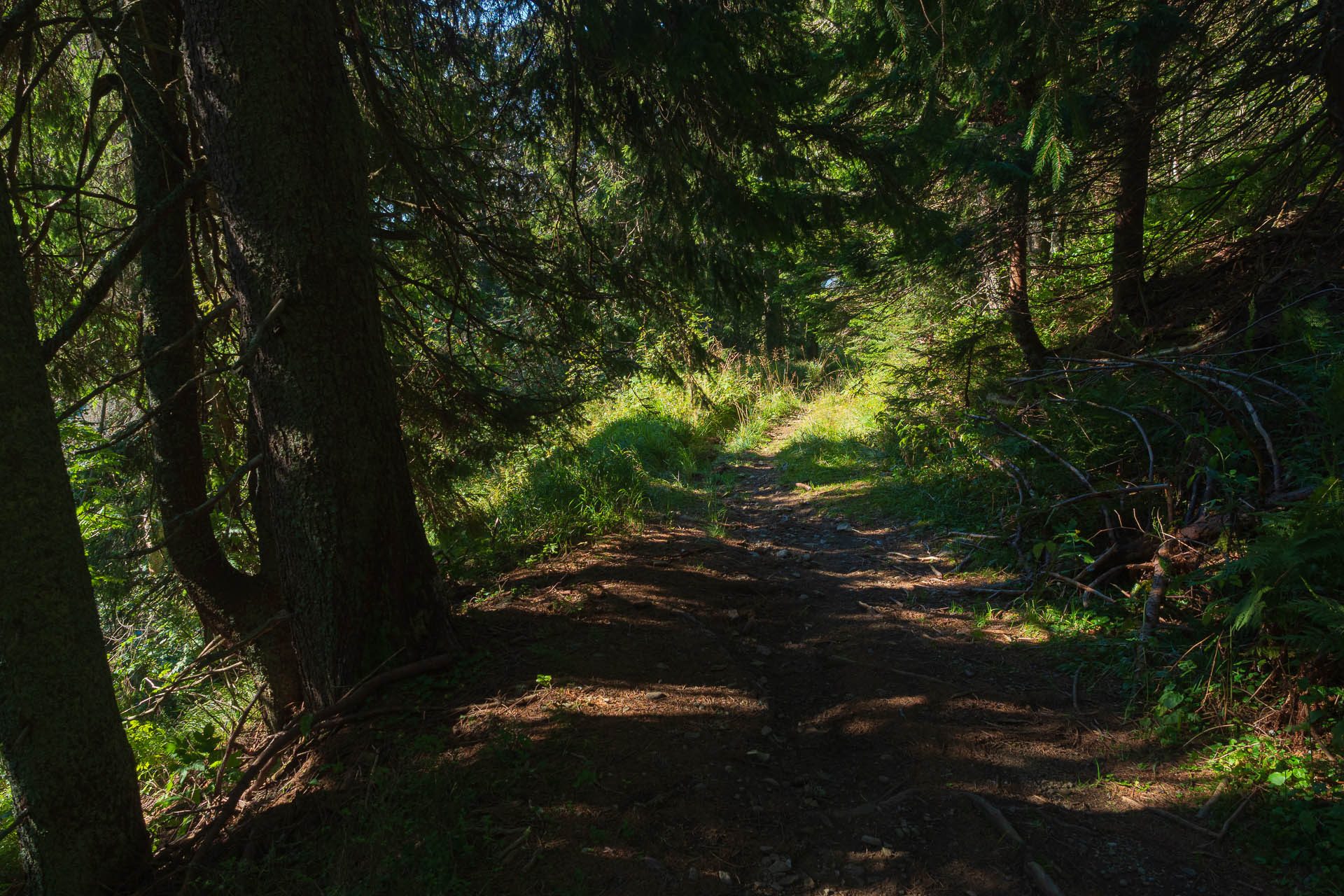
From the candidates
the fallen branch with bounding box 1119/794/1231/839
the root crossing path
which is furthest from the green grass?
the fallen branch with bounding box 1119/794/1231/839

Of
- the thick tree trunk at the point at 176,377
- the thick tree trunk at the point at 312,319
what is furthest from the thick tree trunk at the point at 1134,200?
the thick tree trunk at the point at 176,377

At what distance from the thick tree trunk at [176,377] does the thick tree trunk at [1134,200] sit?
688 cm

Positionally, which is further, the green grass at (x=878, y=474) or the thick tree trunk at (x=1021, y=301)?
the thick tree trunk at (x=1021, y=301)

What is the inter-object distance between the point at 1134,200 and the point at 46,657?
7.96m

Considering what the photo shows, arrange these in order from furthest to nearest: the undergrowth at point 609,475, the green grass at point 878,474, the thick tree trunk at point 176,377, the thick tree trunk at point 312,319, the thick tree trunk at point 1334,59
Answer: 1. the green grass at point 878,474
2. the undergrowth at point 609,475
3. the thick tree trunk at point 1334,59
4. the thick tree trunk at point 176,377
5. the thick tree trunk at point 312,319

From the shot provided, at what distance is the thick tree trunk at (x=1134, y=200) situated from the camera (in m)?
5.47

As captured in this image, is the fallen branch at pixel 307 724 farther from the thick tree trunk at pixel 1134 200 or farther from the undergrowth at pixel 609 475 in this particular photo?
the thick tree trunk at pixel 1134 200

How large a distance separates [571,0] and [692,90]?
851mm

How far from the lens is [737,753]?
3002 millimetres

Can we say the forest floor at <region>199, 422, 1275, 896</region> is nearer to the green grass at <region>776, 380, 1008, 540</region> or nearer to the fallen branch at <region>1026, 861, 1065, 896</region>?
the fallen branch at <region>1026, 861, 1065, 896</region>

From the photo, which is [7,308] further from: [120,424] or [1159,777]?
[1159,777]

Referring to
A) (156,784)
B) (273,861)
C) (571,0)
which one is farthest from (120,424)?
(571,0)

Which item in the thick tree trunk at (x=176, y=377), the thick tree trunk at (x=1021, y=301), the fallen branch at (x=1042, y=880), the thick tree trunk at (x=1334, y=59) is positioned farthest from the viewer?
the thick tree trunk at (x=1021, y=301)

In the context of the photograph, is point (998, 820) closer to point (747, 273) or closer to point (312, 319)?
point (312, 319)
